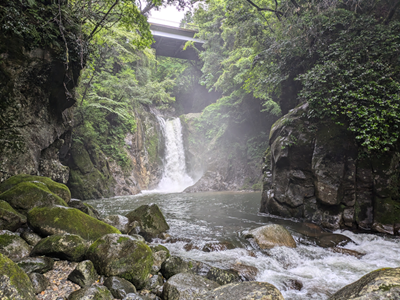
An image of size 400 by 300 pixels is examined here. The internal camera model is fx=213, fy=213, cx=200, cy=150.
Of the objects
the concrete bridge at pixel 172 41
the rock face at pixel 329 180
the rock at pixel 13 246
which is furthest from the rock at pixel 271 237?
the concrete bridge at pixel 172 41

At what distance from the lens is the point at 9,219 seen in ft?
11.5

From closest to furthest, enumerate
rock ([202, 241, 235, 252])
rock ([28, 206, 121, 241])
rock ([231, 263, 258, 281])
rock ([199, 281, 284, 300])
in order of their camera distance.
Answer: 1. rock ([199, 281, 284, 300])
2. rock ([28, 206, 121, 241])
3. rock ([231, 263, 258, 281])
4. rock ([202, 241, 235, 252])

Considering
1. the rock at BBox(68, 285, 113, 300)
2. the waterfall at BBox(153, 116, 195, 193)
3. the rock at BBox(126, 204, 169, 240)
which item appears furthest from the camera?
the waterfall at BBox(153, 116, 195, 193)

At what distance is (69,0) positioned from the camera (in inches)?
308

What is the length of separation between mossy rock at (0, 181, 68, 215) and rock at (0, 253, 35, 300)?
2224mm

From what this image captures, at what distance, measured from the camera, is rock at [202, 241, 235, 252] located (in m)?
5.25

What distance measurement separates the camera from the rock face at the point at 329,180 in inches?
235

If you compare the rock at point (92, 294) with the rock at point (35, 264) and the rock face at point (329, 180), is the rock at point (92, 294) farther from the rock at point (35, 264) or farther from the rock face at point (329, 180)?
the rock face at point (329, 180)

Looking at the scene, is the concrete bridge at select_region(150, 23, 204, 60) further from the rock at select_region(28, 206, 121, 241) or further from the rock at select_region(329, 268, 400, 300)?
the rock at select_region(329, 268, 400, 300)

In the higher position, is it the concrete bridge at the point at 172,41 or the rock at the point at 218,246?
the concrete bridge at the point at 172,41

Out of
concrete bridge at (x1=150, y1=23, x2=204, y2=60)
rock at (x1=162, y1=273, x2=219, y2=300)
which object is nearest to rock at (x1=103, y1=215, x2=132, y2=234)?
rock at (x1=162, y1=273, x2=219, y2=300)

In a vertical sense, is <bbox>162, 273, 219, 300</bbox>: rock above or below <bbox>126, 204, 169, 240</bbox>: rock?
above

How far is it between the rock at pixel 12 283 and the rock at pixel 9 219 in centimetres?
165

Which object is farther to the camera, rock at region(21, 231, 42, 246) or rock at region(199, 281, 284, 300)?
rock at region(21, 231, 42, 246)
